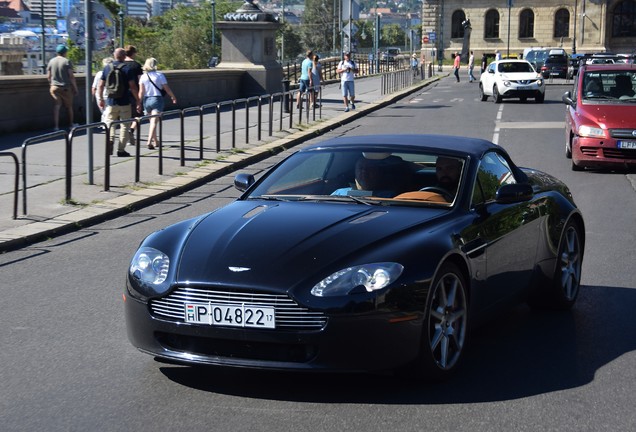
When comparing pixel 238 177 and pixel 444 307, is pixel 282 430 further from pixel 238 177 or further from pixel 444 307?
pixel 238 177

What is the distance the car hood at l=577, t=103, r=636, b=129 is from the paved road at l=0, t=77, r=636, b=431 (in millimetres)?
8248

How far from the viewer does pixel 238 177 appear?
7.82m

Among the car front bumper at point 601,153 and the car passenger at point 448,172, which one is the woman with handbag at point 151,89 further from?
the car passenger at point 448,172

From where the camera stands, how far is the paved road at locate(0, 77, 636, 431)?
5.45 meters

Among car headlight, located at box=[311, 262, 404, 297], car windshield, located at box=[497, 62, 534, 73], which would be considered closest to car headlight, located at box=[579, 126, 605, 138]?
car headlight, located at box=[311, 262, 404, 297]

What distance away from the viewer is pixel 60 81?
870 inches

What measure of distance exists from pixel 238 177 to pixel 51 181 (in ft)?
28.5

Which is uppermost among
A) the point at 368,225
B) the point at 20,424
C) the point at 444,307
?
the point at 368,225

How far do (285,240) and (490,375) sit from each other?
142 centimetres

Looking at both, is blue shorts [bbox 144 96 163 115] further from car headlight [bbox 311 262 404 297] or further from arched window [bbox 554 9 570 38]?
arched window [bbox 554 9 570 38]

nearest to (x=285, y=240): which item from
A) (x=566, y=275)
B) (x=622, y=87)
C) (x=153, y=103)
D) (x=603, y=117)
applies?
(x=566, y=275)

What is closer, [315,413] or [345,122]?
[315,413]

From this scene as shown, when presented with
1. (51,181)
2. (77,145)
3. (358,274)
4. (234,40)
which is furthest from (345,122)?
(358,274)

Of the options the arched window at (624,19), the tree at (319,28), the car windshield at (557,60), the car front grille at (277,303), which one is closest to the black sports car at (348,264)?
the car front grille at (277,303)
